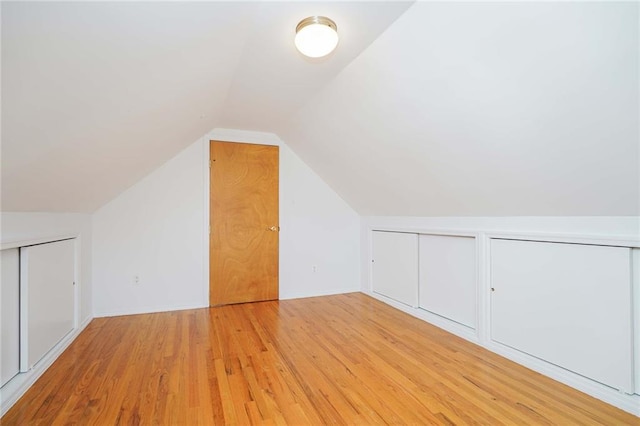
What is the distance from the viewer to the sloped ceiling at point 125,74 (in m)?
1.05

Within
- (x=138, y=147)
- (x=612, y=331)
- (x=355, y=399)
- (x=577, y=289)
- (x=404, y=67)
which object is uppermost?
(x=404, y=67)

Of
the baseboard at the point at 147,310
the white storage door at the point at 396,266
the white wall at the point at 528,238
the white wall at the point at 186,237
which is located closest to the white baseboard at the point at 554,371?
the white wall at the point at 528,238

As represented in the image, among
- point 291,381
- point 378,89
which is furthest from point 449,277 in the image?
point 378,89

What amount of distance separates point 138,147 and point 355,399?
8.00 feet

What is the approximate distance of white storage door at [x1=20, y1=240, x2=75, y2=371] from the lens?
75.5 inches

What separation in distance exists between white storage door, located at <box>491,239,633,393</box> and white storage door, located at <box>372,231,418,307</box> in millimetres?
1003

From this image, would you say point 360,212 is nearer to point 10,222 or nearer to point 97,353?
point 97,353

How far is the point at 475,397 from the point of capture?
1.78 meters

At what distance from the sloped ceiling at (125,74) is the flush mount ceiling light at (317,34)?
0.14 ft

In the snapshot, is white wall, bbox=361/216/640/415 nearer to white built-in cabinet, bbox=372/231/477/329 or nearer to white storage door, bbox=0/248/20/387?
white built-in cabinet, bbox=372/231/477/329

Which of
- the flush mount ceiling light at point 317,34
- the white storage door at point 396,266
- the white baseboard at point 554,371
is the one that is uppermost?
the flush mount ceiling light at point 317,34

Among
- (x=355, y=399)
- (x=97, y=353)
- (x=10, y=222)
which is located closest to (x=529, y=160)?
(x=355, y=399)

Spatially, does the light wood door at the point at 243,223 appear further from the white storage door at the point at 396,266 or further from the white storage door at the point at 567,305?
the white storage door at the point at 567,305

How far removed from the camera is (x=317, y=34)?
1.61 metres
